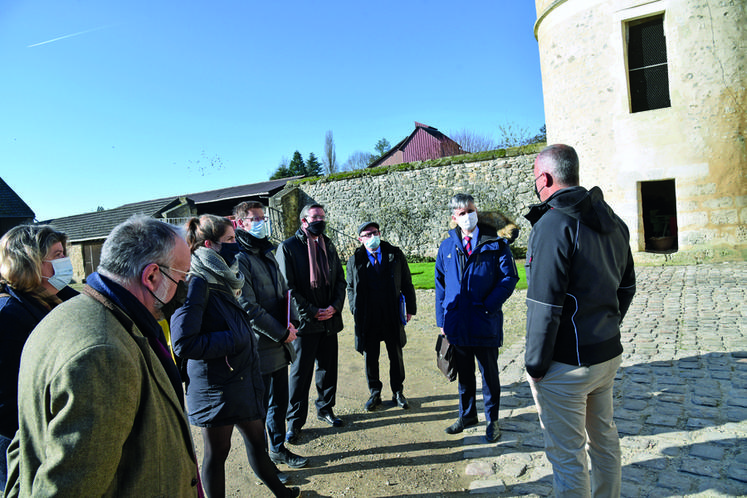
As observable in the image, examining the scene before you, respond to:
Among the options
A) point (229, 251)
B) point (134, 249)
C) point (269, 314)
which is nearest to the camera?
point (134, 249)

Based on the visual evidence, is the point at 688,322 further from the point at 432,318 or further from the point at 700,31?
the point at 700,31

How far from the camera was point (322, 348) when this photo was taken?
4.54 metres

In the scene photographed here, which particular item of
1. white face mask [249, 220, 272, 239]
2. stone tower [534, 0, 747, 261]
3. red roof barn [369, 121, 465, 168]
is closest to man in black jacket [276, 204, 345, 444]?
white face mask [249, 220, 272, 239]

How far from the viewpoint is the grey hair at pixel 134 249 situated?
165 centimetres

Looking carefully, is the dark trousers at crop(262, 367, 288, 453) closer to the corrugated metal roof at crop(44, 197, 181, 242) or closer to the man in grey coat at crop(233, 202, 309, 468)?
the man in grey coat at crop(233, 202, 309, 468)

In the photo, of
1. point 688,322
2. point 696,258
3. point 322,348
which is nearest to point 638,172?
point 696,258

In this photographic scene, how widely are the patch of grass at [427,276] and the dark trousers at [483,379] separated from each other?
5776 millimetres

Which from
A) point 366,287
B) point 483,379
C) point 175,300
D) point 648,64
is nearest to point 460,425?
point 483,379

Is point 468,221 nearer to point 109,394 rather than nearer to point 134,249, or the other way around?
point 134,249

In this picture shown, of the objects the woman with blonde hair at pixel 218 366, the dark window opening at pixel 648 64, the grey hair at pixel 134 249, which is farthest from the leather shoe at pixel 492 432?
the dark window opening at pixel 648 64

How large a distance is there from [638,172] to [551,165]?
34.6 feet

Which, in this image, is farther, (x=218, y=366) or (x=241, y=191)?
(x=241, y=191)

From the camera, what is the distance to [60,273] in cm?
290

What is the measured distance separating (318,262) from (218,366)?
189 centimetres
